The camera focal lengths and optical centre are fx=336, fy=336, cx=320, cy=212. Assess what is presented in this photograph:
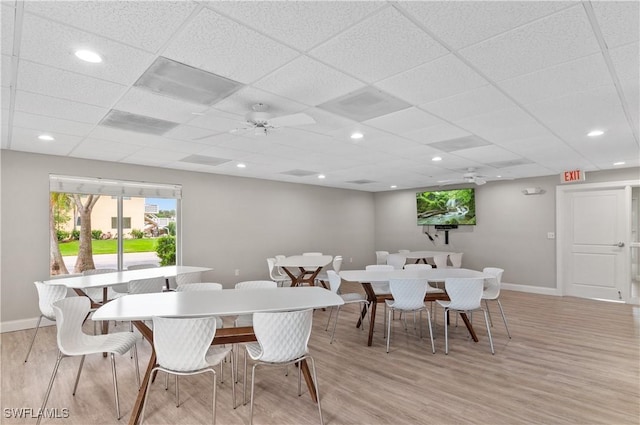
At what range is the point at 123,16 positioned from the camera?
1.81 m

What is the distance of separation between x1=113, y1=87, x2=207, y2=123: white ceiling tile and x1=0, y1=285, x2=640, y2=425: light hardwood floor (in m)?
2.60

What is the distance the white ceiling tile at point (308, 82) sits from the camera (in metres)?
2.41

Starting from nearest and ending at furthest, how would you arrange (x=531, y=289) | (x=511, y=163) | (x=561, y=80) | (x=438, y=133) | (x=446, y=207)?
(x=561, y=80), (x=438, y=133), (x=511, y=163), (x=531, y=289), (x=446, y=207)

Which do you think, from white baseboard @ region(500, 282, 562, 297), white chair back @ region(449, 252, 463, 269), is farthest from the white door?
white chair back @ region(449, 252, 463, 269)

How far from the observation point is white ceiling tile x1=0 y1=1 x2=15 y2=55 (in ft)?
5.67

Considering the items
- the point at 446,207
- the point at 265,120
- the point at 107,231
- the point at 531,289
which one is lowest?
the point at 531,289

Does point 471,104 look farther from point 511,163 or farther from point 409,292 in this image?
point 511,163

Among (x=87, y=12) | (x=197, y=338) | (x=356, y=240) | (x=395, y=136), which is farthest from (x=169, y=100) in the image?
(x=356, y=240)

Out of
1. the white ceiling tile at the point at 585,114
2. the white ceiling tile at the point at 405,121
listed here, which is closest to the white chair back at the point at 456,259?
the white ceiling tile at the point at 585,114

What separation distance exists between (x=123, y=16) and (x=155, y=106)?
1.43 meters

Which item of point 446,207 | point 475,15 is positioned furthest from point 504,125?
point 446,207

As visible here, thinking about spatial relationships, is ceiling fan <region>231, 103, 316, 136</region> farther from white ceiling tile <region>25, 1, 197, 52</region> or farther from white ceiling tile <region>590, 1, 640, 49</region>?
white ceiling tile <region>590, 1, 640, 49</region>

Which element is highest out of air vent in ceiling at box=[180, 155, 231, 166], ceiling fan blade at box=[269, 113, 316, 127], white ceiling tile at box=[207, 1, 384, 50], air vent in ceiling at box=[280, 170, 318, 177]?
white ceiling tile at box=[207, 1, 384, 50]

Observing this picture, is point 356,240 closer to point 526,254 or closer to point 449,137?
point 526,254
